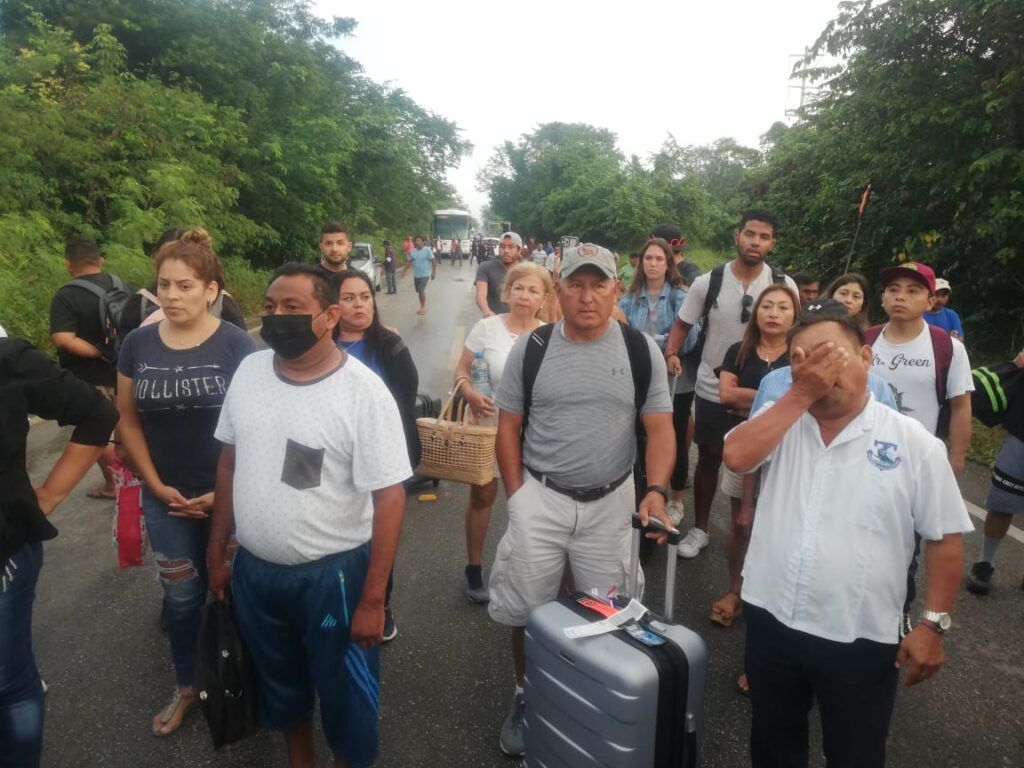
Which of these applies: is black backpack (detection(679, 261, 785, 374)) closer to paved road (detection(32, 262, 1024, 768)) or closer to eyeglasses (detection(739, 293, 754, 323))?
eyeglasses (detection(739, 293, 754, 323))

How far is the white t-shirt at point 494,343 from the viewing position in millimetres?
3715

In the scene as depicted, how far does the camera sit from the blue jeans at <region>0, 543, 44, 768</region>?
6.68 ft

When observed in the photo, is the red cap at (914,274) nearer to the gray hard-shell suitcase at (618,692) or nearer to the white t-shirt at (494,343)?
the white t-shirt at (494,343)

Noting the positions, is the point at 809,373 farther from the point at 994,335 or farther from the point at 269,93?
the point at 269,93

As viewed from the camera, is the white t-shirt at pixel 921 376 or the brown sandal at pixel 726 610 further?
the brown sandal at pixel 726 610

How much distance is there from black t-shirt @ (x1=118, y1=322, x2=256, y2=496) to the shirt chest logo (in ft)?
7.41

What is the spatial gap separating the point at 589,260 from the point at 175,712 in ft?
8.34

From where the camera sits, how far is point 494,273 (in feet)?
23.5

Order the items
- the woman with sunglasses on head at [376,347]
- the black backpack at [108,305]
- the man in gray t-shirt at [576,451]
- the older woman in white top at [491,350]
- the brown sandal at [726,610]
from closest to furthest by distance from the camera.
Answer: the man in gray t-shirt at [576,451], the woman with sunglasses on head at [376,347], the brown sandal at [726,610], the older woman in white top at [491,350], the black backpack at [108,305]

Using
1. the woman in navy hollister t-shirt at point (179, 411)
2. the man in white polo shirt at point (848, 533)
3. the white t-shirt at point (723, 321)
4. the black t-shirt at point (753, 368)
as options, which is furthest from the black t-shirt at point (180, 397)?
the white t-shirt at point (723, 321)

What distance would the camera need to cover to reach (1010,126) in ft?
27.1

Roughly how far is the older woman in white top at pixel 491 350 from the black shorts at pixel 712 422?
116cm

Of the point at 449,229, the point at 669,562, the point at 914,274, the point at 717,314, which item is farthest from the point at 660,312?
the point at 449,229

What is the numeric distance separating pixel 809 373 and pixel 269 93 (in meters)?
19.3
